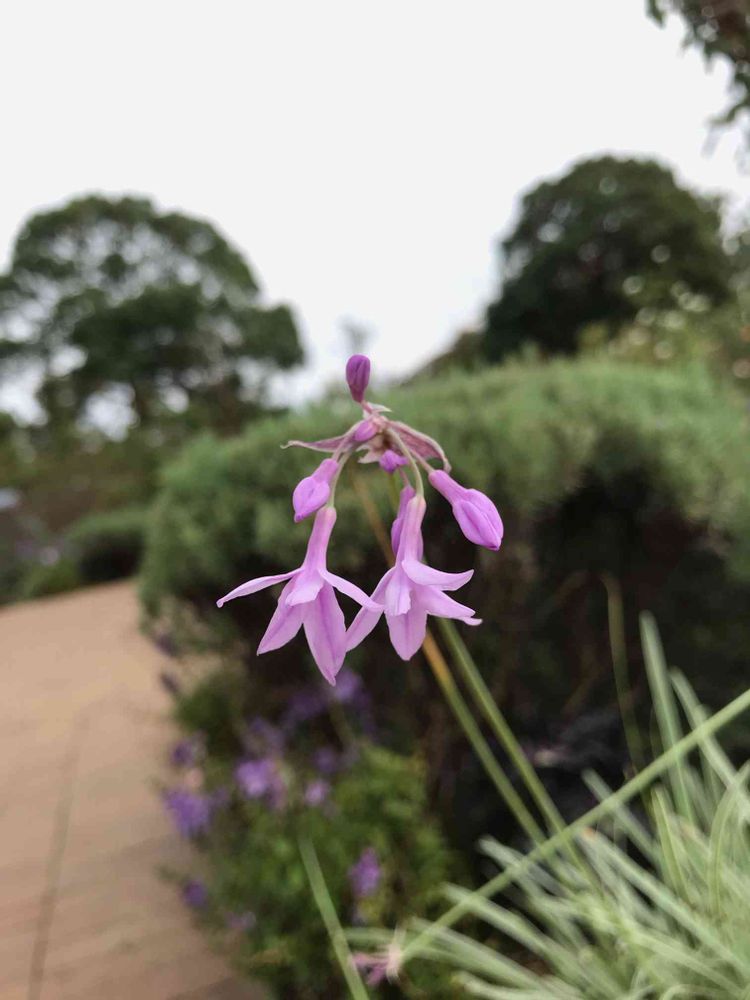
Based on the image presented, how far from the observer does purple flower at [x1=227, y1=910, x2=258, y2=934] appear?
5.10 ft

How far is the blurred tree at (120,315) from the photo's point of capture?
1677 centimetres

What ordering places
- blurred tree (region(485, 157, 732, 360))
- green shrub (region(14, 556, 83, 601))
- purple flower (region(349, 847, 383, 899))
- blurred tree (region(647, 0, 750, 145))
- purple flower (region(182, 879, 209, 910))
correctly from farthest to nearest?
1. blurred tree (region(485, 157, 732, 360))
2. green shrub (region(14, 556, 83, 601))
3. purple flower (region(182, 879, 209, 910))
4. purple flower (region(349, 847, 383, 899))
5. blurred tree (region(647, 0, 750, 145))

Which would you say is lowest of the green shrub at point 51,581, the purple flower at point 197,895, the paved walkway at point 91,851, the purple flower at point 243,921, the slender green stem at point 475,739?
the green shrub at point 51,581

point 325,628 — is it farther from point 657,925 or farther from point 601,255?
point 601,255

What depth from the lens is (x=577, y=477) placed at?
2.19 meters

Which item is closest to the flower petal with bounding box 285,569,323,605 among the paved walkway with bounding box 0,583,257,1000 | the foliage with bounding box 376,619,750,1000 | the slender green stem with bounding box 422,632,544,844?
the slender green stem with bounding box 422,632,544,844

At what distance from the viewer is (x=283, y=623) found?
483mm

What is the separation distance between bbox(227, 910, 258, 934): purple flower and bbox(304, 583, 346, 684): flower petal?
1.35m

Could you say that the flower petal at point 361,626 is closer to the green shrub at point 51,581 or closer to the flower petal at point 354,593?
the flower petal at point 354,593

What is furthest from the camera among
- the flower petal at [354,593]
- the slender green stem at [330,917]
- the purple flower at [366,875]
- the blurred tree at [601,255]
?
the blurred tree at [601,255]

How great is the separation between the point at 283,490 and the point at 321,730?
0.75 metres

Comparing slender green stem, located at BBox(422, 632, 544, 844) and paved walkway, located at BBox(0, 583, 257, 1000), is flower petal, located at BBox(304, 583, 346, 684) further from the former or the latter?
paved walkway, located at BBox(0, 583, 257, 1000)

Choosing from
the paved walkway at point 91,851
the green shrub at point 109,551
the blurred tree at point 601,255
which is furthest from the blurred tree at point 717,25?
the blurred tree at point 601,255

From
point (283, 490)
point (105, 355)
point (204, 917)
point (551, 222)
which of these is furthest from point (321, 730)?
point (551, 222)
